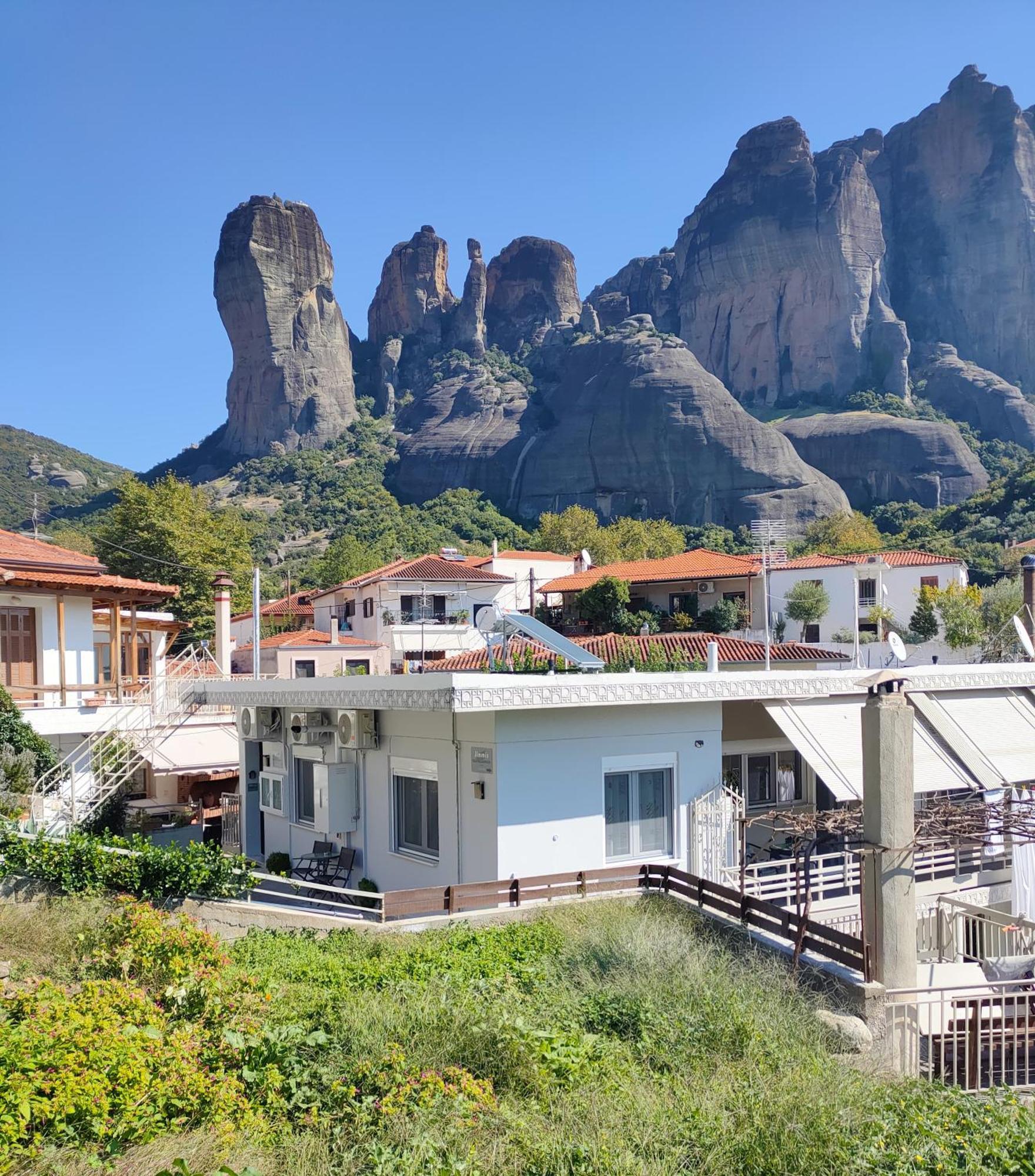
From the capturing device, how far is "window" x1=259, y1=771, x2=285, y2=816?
1627 centimetres

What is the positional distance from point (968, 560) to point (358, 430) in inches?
3074

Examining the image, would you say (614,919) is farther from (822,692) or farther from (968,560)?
(968,560)

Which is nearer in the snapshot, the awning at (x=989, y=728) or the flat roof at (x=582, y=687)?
the flat roof at (x=582, y=687)

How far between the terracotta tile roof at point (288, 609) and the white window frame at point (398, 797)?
42.8m

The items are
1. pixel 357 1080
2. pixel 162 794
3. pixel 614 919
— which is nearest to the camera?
pixel 357 1080

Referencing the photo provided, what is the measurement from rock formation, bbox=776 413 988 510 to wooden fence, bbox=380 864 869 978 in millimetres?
95928

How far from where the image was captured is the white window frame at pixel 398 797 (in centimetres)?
1241

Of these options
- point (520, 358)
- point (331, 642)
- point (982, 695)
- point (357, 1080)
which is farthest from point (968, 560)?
point (520, 358)

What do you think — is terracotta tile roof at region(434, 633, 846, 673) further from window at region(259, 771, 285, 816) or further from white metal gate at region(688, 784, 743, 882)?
white metal gate at region(688, 784, 743, 882)

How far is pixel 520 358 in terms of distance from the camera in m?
137

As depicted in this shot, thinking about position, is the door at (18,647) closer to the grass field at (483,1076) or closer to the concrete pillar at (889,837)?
the grass field at (483,1076)

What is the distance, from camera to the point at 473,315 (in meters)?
139

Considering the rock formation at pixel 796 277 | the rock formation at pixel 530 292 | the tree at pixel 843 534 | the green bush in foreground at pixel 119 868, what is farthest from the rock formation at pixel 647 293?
the green bush in foreground at pixel 119 868

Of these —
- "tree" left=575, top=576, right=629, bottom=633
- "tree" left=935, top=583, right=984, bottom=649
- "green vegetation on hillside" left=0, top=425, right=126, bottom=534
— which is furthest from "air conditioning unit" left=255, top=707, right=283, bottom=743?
"green vegetation on hillside" left=0, top=425, right=126, bottom=534
